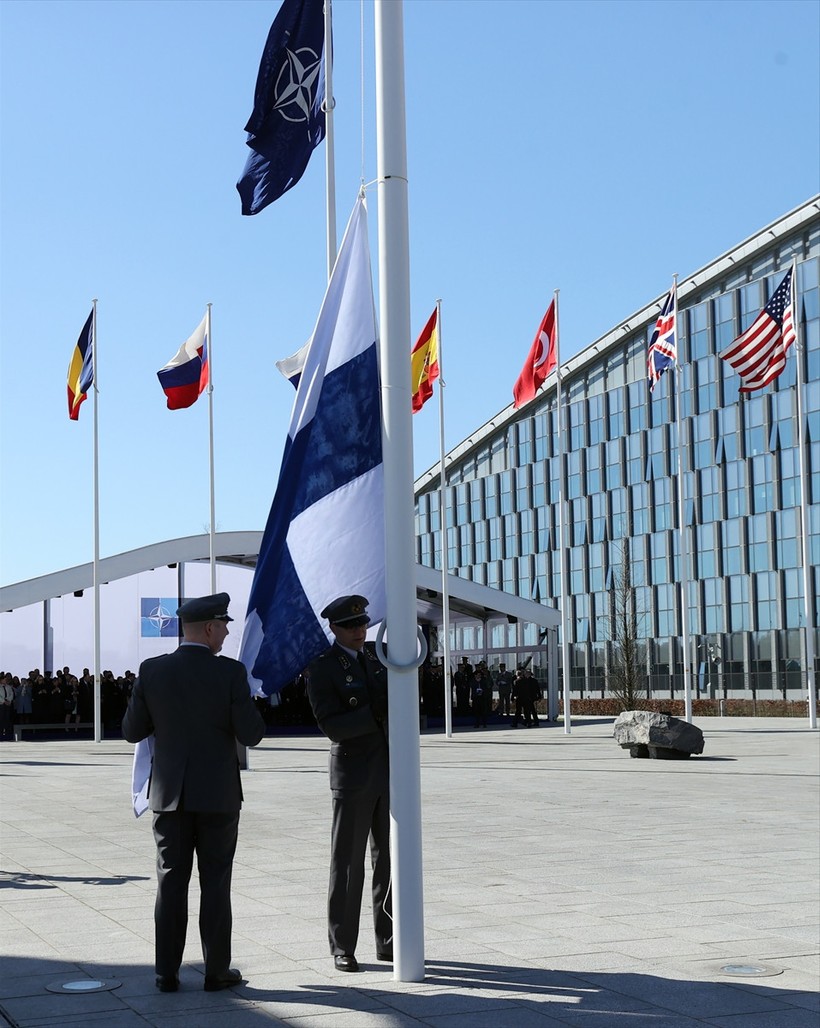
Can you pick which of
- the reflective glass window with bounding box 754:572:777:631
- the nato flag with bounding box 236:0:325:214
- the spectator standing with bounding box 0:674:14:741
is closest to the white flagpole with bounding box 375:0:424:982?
the nato flag with bounding box 236:0:325:214

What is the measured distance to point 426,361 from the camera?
30.9 metres

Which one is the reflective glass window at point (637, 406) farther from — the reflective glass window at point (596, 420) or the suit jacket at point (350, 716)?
the suit jacket at point (350, 716)

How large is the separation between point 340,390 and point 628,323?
226 ft

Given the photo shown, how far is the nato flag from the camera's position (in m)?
12.2

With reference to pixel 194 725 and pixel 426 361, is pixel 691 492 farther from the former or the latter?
pixel 194 725

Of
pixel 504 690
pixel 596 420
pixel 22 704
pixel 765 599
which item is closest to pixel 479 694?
pixel 504 690

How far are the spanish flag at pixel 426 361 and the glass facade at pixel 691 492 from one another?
2449cm

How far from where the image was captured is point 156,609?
38.2m

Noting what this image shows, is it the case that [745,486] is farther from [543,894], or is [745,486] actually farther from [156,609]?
[543,894]

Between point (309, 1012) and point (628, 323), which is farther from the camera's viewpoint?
point (628, 323)

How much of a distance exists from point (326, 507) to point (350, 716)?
106 cm

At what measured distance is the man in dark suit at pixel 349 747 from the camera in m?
6.69

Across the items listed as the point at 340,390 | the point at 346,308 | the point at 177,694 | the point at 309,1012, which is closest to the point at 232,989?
the point at 309,1012

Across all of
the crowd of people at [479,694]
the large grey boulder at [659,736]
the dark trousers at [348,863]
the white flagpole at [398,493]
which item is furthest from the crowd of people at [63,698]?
the white flagpole at [398,493]
